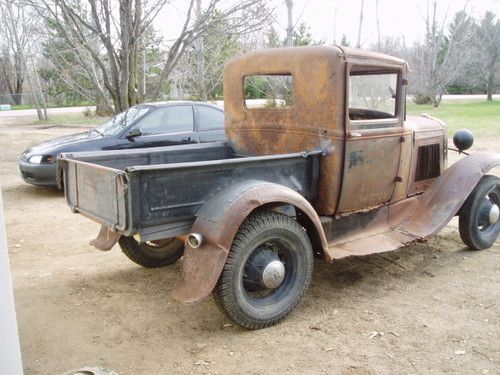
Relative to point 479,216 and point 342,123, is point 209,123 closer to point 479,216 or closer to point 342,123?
point 342,123

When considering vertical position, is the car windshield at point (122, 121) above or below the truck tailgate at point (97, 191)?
above

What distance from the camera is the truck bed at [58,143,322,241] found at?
3080 mm

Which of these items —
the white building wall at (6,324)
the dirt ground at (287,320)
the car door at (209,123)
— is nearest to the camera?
the white building wall at (6,324)

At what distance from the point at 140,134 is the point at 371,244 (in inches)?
177

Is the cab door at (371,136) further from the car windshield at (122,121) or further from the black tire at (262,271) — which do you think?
the car windshield at (122,121)

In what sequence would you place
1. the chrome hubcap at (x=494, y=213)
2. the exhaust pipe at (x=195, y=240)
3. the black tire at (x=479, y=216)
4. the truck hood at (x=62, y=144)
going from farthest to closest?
the truck hood at (x=62, y=144) → the chrome hubcap at (x=494, y=213) → the black tire at (x=479, y=216) → the exhaust pipe at (x=195, y=240)

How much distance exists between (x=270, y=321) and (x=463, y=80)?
137ft

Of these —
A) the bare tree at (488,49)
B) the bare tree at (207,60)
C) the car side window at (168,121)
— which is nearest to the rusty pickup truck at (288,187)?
the car side window at (168,121)

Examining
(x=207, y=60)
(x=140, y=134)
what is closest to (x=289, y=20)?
(x=207, y=60)

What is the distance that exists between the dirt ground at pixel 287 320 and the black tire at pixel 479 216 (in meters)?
0.13

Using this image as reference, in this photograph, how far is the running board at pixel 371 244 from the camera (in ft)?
12.9

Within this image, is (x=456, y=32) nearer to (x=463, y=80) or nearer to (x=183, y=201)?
(x=463, y=80)

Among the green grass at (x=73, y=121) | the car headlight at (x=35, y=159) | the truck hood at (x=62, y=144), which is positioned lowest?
the green grass at (x=73, y=121)

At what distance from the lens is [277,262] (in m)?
3.48
